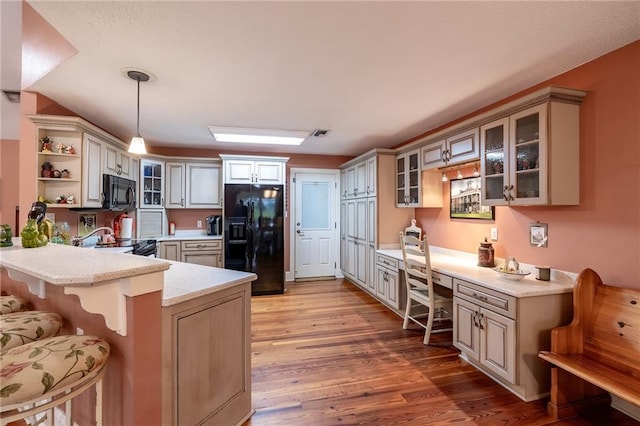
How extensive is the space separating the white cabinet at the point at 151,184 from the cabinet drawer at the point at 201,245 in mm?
829

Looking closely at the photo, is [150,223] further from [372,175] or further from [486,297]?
[486,297]

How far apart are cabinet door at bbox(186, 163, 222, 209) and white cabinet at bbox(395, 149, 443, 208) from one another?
302cm

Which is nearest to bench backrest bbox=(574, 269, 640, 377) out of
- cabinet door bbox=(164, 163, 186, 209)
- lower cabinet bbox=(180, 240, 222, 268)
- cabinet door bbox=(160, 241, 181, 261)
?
lower cabinet bbox=(180, 240, 222, 268)

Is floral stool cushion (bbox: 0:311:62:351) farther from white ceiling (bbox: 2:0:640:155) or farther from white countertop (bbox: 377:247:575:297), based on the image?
white countertop (bbox: 377:247:575:297)

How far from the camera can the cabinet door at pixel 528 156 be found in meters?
2.19

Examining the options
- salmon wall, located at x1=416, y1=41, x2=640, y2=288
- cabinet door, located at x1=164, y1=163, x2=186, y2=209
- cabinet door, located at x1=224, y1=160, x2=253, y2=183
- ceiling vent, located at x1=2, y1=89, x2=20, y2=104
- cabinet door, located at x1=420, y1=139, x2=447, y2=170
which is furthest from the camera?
cabinet door, located at x1=164, y1=163, x2=186, y2=209

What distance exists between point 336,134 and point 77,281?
3.50 m

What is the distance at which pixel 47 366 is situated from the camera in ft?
3.59

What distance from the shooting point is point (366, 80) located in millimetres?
2424

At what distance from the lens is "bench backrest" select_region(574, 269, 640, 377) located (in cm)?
177

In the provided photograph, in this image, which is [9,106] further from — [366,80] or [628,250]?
[628,250]

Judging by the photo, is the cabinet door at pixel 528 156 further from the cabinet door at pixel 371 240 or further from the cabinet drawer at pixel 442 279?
the cabinet door at pixel 371 240

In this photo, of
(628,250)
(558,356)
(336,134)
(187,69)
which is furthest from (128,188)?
(628,250)

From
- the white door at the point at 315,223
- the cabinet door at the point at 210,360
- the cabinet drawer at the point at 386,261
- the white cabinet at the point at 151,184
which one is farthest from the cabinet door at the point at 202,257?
the cabinet door at the point at 210,360
